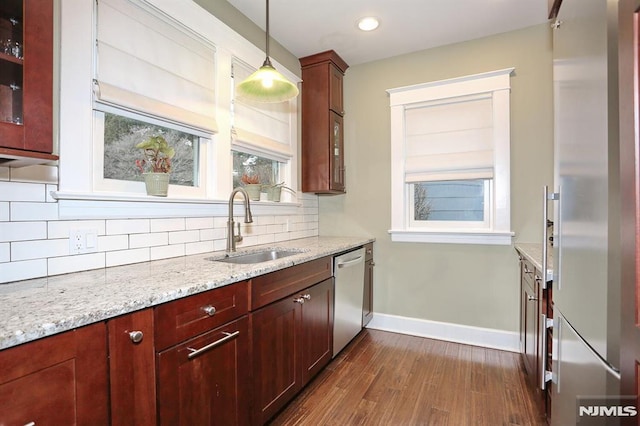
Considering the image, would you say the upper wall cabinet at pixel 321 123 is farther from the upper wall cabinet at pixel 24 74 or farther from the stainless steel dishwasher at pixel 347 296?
the upper wall cabinet at pixel 24 74

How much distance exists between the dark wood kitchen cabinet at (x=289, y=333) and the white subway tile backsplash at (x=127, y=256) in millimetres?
697

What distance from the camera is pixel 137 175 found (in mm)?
1851

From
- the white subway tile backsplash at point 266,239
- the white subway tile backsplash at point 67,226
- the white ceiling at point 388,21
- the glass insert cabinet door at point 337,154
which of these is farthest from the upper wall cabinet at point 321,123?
the white subway tile backsplash at point 67,226

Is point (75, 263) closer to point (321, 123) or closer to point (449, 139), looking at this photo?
point (321, 123)

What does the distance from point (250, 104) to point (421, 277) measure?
2.26 meters

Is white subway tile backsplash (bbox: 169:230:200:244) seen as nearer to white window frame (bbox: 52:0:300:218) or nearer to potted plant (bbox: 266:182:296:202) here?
white window frame (bbox: 52:0:300:218)

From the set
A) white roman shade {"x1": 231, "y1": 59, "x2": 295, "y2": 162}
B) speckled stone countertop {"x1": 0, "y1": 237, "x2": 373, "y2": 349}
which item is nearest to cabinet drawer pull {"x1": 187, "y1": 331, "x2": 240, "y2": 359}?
speckled stone countertop {"x1": 0, "y1": 237, "x2": 373, "y2": 349}

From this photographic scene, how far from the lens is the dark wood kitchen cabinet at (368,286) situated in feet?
10.2

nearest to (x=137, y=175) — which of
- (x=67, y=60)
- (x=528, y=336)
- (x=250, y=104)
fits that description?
(x=67, y=60)

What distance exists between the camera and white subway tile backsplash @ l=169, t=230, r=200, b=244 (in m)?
1.95

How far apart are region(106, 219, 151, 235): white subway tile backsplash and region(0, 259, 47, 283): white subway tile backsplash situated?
308 millimetres

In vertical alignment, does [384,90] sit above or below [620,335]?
above

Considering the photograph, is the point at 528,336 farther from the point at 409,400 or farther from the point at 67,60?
the point at 67,60

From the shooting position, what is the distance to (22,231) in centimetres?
131
